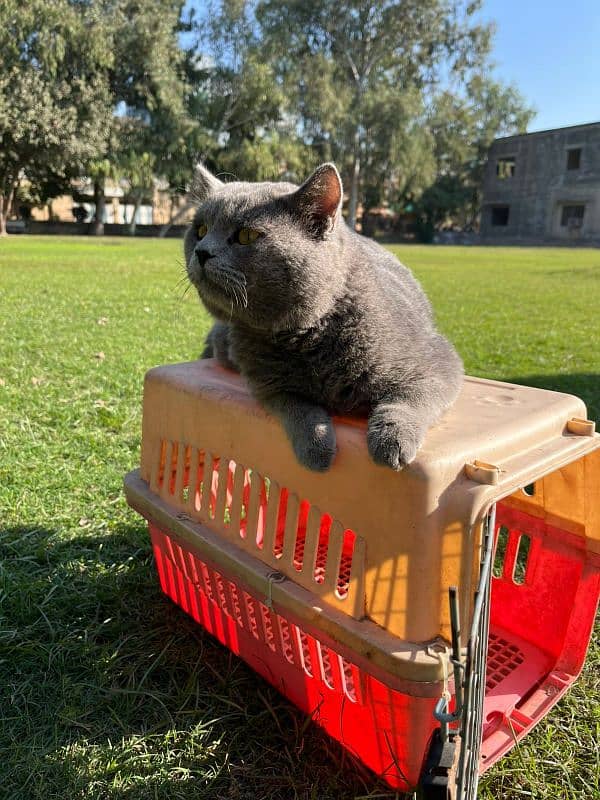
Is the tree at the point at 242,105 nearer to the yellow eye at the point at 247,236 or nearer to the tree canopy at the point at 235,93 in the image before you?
the tree canopy at the point at 235,93

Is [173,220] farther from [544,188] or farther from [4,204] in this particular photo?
[544,188]

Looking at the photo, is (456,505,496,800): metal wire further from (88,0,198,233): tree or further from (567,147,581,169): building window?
(567,147,581,169): building window

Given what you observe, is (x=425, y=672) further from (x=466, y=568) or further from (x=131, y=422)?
(x=131, y=422)

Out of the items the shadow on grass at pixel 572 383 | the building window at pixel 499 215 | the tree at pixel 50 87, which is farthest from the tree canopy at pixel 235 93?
the shadow on grass at pixel 572 383

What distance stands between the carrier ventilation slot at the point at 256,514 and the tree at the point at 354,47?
80.8ft

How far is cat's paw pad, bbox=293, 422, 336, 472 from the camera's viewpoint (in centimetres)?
128

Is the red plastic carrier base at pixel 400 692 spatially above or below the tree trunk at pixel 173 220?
below

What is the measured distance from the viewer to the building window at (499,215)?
32688 millimetres

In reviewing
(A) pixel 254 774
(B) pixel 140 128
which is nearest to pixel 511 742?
(A) pixel 254 774

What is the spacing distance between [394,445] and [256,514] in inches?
17.5

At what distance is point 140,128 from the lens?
71.4 feet

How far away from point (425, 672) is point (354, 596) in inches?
7.9

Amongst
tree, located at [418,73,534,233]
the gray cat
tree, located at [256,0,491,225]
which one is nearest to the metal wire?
the gray cat

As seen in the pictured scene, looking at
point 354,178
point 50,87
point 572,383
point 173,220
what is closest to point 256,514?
point 572,383
